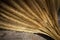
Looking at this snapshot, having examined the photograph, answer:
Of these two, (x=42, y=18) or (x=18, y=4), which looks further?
(x=42, y=18)

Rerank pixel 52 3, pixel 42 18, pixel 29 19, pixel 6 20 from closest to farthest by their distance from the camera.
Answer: pixel 6 20 < pixel 29 19 < pixel 42 18 < pixel 52 3

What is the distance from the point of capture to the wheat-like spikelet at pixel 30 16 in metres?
1.01

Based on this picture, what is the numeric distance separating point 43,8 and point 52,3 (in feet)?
0.65

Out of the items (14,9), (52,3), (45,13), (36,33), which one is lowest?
(36,33)

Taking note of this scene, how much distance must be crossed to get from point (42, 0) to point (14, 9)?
347mm

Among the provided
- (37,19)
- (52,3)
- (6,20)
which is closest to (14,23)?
(6,20)

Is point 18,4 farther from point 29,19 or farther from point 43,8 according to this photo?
point 43,8

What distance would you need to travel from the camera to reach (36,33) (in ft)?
4.11

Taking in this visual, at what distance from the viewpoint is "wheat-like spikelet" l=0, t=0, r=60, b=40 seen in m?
1.01

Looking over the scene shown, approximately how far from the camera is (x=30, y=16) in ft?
3.89

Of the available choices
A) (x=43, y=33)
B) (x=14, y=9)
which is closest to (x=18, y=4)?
(x=14, y=9)

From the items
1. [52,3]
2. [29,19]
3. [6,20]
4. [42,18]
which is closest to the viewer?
[6,20]

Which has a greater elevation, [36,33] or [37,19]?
[37,19]

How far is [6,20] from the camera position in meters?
1.03
